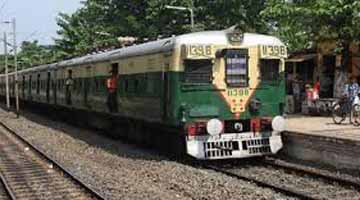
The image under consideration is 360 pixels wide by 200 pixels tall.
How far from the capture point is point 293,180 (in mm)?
12758

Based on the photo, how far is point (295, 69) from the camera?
30.4 m

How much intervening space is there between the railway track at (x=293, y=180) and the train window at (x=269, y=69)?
186 centimetres

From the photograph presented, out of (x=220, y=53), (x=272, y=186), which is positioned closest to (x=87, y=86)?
(x=220, y=53)

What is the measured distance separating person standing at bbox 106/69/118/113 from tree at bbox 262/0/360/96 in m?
6.37

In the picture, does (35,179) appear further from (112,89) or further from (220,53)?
(112,89)

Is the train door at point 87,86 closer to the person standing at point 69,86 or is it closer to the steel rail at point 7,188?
the person standing at point 69,86

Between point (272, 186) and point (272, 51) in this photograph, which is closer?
point (272, 186)

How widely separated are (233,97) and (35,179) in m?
4.46

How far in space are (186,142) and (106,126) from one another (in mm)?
8615

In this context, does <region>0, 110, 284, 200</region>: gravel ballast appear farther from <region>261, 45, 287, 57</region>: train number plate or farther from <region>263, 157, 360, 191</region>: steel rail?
<region>261, 45, 287, 57</region>: train number plate

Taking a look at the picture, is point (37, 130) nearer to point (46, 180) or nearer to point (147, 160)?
point (147, 160)

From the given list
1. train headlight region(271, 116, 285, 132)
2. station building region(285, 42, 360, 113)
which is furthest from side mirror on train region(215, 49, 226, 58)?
station building region(285, 42, 360, 113)

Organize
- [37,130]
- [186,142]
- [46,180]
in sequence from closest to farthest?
[46,180] < [186,142] < [37,130]

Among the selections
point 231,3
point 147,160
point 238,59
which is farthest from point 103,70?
point 231,3
